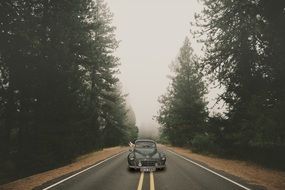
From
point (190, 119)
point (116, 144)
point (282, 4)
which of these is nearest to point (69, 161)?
point (282, 4)

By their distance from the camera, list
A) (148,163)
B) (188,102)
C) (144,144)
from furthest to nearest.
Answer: (188,102) → (144,144) → (148,163)

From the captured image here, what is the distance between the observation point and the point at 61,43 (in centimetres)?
2647

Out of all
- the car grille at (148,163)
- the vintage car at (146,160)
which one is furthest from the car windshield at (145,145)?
the car grille at (148,163)

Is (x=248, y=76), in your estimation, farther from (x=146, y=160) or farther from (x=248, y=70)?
(x=146, y=160)

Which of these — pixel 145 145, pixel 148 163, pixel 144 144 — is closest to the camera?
pixel 148 163

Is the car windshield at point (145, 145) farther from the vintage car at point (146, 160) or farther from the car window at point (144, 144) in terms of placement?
the vintage car at point (146, 160)

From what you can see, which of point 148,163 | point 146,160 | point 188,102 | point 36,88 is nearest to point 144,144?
point 146,160

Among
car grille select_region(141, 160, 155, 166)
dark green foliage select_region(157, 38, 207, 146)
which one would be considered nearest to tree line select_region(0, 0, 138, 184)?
car grille select_region(141, 160, 155, 166)

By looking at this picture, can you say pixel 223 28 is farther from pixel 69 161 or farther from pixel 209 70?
pixel 69 161

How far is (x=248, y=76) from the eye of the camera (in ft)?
77.9

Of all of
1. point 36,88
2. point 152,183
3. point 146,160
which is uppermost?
point 36,88

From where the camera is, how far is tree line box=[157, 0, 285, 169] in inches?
672

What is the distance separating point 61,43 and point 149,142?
11409mm

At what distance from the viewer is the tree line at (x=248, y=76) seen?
1708 cm
